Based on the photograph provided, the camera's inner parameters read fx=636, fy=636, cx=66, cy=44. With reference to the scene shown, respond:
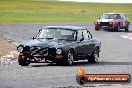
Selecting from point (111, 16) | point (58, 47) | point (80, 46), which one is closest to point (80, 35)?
point (80, 46)

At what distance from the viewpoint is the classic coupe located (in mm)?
20359

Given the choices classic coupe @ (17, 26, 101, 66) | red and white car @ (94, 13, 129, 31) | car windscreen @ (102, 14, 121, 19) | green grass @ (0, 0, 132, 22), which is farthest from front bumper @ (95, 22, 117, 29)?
classic coupe @ (17, 26, 101, 66)

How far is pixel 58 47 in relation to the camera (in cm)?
2041

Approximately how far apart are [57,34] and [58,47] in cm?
113

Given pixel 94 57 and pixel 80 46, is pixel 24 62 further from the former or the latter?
pixel 94 57

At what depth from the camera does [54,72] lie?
59.8ft

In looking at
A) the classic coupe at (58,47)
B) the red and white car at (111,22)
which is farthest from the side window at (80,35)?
the red and white car at (111,22)

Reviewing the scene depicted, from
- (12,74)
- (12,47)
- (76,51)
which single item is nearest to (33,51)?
(76,51)

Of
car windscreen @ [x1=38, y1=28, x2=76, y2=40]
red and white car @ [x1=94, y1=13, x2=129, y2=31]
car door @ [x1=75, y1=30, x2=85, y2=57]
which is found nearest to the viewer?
car windscreen @ [x1=38, y1=28, x2=76, y2=40]

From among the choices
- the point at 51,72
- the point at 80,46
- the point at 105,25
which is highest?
the point at 80,46

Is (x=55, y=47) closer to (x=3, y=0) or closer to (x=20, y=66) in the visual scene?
(x=20, y=66)

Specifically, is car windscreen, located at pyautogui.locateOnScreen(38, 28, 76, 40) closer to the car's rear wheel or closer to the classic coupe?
the classic coupe

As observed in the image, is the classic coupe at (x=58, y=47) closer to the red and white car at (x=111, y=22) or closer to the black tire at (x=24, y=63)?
the black tire at (x=24, y=63)

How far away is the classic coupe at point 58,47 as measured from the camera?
20.4 metres
